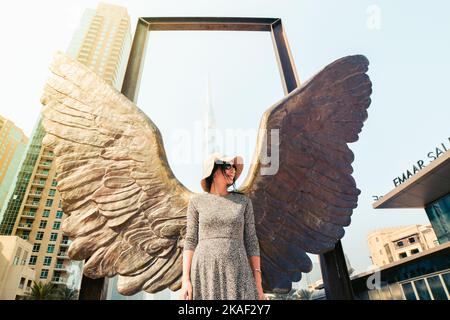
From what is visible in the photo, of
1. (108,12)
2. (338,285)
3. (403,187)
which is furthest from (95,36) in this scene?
(338,285)

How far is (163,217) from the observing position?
166cm

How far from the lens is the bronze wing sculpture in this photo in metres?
1.62

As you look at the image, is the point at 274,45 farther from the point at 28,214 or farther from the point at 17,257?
the point at 28,214

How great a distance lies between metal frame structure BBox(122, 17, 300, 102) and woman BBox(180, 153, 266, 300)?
4.84 ft

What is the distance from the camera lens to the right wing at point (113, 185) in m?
1.60

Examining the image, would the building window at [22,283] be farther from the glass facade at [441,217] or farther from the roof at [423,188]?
the glass facade at [441,217]

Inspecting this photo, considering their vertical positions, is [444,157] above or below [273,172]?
above

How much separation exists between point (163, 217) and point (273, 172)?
0.83 meters

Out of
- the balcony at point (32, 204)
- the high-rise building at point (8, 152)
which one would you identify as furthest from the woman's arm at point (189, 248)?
the high-rise building at point (8, 152)

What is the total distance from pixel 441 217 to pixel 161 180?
43.9ft

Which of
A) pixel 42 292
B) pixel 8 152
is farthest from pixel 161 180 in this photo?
pixel 8 152

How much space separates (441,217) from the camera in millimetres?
10805

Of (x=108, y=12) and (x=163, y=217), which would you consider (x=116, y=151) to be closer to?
(x=163, y=217)
